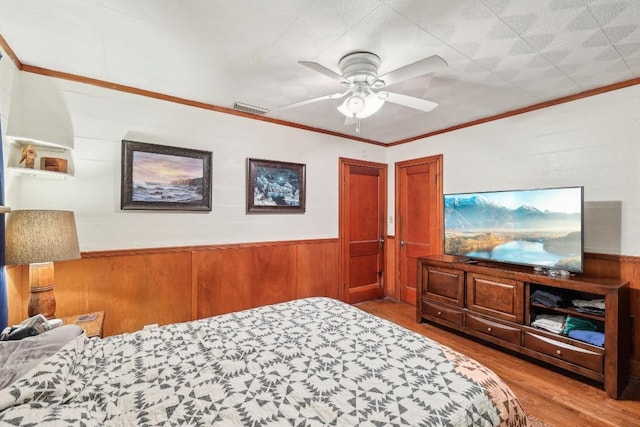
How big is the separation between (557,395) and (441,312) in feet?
4.11

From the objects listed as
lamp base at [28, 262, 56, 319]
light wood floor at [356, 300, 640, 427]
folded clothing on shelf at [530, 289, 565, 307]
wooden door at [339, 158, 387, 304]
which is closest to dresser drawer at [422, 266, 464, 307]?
light wood floor at [356, 300, 640, 427]

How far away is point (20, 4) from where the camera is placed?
5.32 ft

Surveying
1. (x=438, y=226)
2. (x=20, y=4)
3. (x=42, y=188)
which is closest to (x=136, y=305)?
(x=42, y=188)

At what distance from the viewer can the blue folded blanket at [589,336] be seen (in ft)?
7.50

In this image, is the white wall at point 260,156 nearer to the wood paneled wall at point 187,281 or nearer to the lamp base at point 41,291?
the wood paneled wall at point 187,281

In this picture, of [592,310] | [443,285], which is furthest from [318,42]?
[592,310]

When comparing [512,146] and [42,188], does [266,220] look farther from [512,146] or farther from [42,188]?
[512,146]

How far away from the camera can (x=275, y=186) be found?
358cm

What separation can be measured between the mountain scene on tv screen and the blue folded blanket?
0.51m

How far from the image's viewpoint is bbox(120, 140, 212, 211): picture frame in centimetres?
266

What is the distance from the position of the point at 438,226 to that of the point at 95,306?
3902 millimetres

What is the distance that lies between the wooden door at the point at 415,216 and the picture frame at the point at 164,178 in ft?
9.30

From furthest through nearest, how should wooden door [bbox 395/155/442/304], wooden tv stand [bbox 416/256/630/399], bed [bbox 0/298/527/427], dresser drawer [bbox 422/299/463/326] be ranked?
wooden door [bbox 395/155/442/304] → dresser drawer [bbox 422/299/463/326] → wooden tv stand [bbox 416/256/630/399] → bed [bbox 0/298/527/427]

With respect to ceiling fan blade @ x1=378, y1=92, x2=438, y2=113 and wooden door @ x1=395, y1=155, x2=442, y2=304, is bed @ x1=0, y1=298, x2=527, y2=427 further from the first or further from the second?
wooden door @ x1=395, y1=155, x2=442, y2=304
